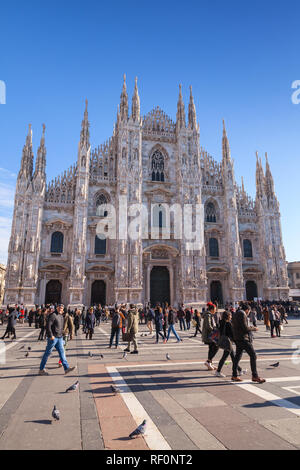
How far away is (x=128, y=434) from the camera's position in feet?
12.3

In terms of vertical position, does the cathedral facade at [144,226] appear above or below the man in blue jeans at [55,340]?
above

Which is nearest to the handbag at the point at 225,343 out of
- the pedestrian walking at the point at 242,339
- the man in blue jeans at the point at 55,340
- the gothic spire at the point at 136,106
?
the pedestrian walking at the point at 242,339

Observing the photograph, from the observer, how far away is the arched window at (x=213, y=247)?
33469 millimetres

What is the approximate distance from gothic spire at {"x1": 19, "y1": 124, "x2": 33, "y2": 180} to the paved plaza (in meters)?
25.3

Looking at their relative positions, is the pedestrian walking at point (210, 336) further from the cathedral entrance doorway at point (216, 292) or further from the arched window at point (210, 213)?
the arched window at point (210, 213)

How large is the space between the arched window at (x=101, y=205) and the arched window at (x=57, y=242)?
447 centimetres

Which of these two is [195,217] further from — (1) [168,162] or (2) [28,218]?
(2) [28,218]

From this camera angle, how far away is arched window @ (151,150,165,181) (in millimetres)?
33594

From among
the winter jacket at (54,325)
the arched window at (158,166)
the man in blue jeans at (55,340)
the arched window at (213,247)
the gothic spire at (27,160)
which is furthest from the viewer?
the arched window at (158,166)

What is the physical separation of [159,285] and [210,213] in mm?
10557

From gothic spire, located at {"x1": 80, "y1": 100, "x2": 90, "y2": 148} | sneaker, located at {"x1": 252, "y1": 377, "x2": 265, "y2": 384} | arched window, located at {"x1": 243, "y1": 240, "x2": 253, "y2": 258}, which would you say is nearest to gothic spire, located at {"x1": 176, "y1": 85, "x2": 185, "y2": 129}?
gothic spire, located at {"x1": 80, "y1": 100, "x2": 90, "y2": 148}

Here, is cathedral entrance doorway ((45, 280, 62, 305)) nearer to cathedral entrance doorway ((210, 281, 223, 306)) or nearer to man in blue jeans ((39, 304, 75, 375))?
cathedral entrance doorway ((210, 281, 223, 306))
